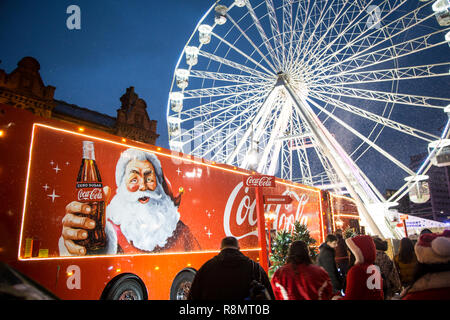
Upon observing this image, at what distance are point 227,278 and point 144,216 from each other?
3.61 metres

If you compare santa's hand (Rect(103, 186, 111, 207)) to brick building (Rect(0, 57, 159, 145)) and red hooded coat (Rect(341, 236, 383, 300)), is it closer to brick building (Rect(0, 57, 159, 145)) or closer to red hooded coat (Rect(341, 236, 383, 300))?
red hooded coat (Rect(341, 236, 383, 300))

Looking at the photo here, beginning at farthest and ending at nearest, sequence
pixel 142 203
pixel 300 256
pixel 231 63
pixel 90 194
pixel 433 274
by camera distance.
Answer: pixel 231 63 → pixel 142 203 → pixel 90 194 → pixel 300 256 → pixel 433 274

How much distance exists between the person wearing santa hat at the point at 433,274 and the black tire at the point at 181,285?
487 centimetres

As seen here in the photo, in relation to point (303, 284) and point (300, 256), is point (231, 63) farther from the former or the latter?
point (303, 284)

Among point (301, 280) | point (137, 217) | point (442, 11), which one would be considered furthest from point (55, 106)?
point (301, 280)

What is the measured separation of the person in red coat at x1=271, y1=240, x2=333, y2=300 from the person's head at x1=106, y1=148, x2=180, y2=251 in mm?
3309

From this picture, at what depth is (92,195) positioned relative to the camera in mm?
5543

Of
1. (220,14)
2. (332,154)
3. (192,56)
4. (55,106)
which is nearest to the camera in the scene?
(332,154)

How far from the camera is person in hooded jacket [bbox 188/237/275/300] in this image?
3127 mm

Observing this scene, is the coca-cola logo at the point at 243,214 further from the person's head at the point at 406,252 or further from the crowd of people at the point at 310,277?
the crowd of people at the point at 310,277

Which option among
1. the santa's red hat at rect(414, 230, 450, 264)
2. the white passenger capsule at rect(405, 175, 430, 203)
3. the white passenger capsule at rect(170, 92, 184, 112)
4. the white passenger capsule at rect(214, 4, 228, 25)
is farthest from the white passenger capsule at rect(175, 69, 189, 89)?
the santa's red hat at rect(414, 230, 450, 264)
